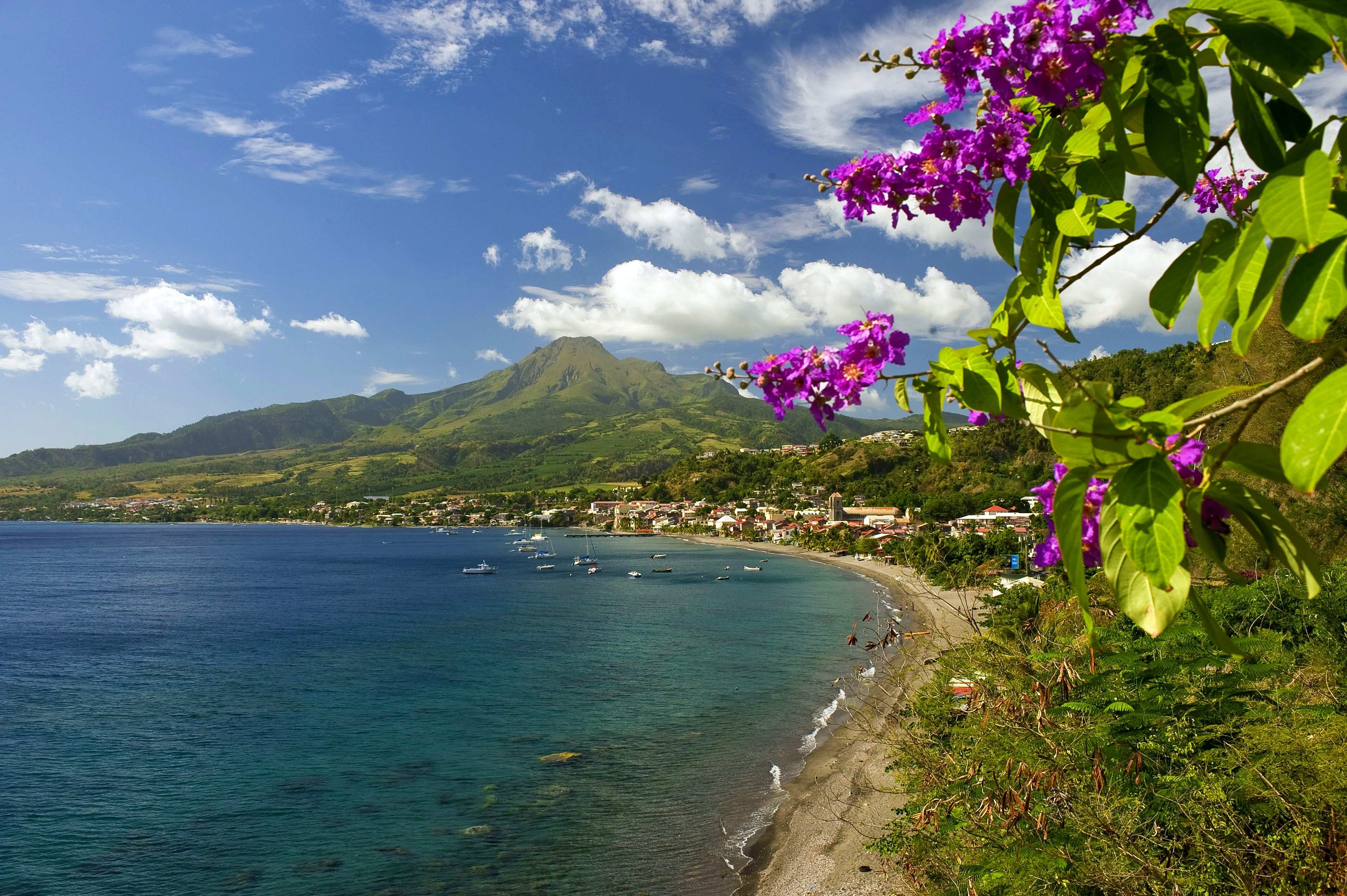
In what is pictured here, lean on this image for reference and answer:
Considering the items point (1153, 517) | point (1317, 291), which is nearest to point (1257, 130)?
point (1317, 291)

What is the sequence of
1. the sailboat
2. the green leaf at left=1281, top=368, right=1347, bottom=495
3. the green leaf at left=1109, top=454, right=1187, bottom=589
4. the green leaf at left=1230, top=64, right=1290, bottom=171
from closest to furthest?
1. the green leaf at left=1281, top=368, right=1347, bottom=495
2. the green leaf at left=1109, top=454, right=1187, bottom=589
3. the green leaf at left=1230, top=64, right=1290, bottom=171
4. the sailboat

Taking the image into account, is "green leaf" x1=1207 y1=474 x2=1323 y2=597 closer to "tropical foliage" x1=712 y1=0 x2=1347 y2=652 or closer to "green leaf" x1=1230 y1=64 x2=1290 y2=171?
"tropical foliage" x1=712 y1=0 x2=1347 y2=652

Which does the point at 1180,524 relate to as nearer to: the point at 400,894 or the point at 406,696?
the point at 400,894

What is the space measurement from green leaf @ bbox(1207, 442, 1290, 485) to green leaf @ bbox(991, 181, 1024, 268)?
0.50 meters

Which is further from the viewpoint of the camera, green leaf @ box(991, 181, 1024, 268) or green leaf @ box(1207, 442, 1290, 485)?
green leaf @ box(991, 181, 1024, 268)

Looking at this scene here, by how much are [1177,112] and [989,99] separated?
0.39 metres

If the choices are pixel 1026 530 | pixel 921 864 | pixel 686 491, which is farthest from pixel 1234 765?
pixel 686 491

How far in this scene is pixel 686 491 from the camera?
141 meters

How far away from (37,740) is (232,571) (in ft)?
174

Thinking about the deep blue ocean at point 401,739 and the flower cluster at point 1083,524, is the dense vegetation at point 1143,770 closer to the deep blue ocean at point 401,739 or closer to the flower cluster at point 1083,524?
the flower cluster at point 1083,524

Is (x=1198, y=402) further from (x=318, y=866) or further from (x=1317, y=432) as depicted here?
(x=318, y=866)

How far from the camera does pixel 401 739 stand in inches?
826

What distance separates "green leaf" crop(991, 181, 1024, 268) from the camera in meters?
1.40

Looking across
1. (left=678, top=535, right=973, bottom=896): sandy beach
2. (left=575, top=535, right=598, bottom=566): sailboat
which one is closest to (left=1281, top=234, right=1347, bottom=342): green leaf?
(left=678, top=535, right=973, bottom=896): sandy beach
